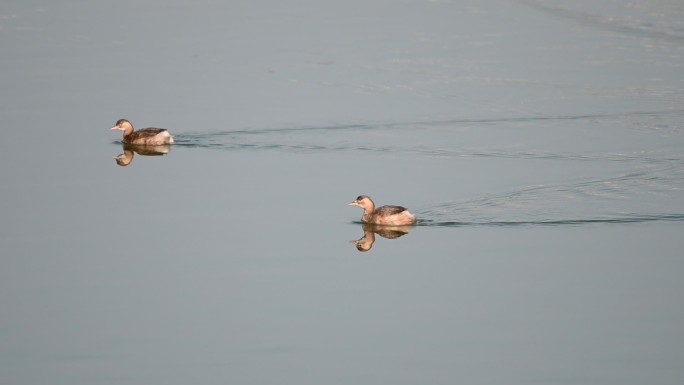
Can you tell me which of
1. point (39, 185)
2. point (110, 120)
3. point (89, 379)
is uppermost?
point (110, 120)

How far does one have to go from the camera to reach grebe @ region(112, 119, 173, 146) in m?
28.6

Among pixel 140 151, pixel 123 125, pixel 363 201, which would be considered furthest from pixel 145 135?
pixel 363 201

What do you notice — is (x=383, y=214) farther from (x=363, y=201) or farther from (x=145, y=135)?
(x=145, y=135)

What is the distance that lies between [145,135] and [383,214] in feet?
26.0

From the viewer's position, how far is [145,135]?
28.8 metres

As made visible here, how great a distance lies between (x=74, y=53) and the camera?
1494 inches

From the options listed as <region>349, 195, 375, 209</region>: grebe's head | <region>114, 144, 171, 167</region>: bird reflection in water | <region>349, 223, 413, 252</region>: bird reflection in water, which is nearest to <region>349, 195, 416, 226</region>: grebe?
<region>349, 195, 375, 209</region>: grebe's head

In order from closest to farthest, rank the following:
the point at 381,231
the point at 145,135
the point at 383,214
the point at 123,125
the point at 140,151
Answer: the point at 383,214, the point at 381,231, the point at 145,135, the point at 140,151, the point at 123,125

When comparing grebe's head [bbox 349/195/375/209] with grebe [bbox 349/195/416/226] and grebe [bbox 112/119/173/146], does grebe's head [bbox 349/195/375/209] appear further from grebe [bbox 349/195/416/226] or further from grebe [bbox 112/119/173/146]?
grebe [bbox 112/119/173/146]

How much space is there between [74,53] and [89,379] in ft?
76.8

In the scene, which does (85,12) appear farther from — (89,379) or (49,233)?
(89,379)

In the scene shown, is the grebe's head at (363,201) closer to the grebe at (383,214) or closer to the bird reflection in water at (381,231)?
the grebe at (383,214)

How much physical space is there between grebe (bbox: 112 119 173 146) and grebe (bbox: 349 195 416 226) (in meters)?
6.76

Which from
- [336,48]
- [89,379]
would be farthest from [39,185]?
[336,48]
